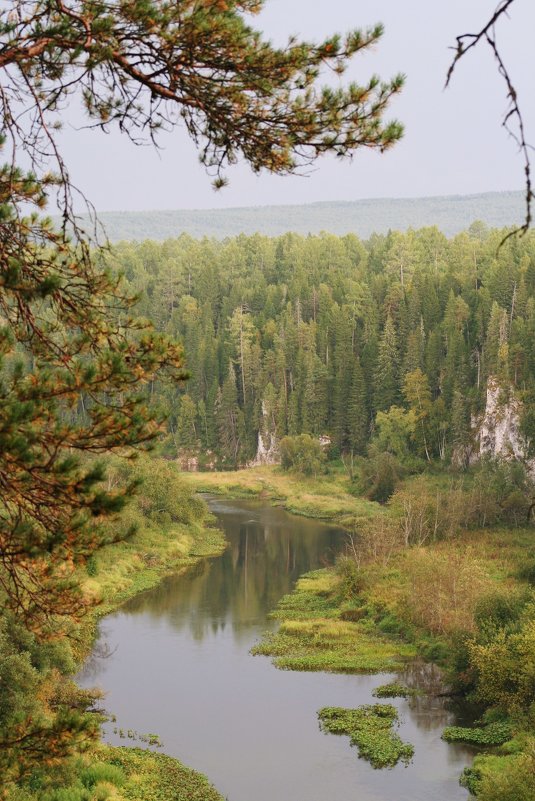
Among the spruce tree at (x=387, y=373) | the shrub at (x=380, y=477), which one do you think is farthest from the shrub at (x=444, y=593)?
the spruce tree at (x=387, y=373)

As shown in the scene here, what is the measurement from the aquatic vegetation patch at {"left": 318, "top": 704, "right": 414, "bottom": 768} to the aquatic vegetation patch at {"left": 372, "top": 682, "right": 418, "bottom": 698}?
92 centimetres

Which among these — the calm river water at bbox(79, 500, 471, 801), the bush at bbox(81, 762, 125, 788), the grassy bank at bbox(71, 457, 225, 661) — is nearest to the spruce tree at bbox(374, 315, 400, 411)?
the grassy bank at bbox(71, 457, 225, 661)

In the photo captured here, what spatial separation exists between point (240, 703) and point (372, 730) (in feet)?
13.1

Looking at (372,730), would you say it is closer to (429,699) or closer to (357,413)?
(429,699)

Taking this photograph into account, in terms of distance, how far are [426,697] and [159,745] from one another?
7.47m

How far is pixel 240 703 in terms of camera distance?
2764cm

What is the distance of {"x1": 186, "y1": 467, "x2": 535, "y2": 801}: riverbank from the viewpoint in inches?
991

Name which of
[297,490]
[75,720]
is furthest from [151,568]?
[75,720]

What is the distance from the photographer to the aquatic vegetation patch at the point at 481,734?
2464 centimetres

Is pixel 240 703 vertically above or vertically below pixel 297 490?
above

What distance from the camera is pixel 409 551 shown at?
42.5 meters

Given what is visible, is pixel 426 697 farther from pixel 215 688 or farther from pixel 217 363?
pixel 217 363

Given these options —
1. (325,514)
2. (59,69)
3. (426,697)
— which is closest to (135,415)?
(59,69)

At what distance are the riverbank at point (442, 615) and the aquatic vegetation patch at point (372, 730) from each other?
1.68 metres
